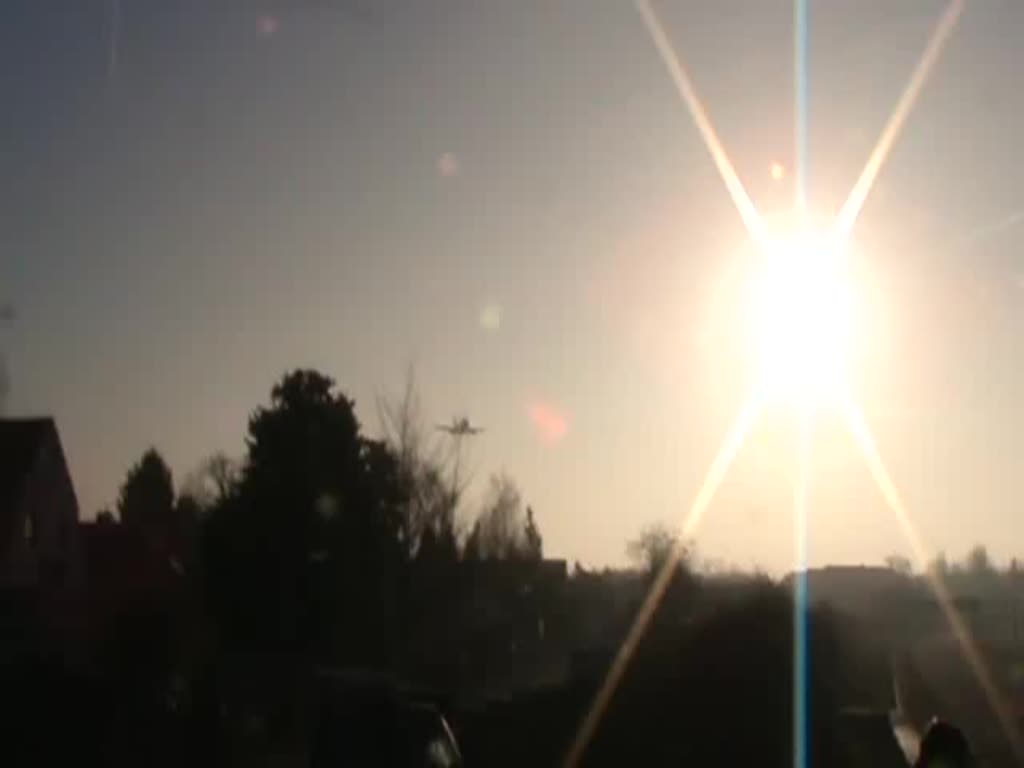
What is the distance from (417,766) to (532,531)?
6289 centimetres

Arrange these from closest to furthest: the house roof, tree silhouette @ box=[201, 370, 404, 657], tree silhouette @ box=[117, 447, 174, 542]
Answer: the house roof → tree silhouette @ box=[201, 370, 404, 657] → tree silhouette @ box=[117, 447, 174, 542]

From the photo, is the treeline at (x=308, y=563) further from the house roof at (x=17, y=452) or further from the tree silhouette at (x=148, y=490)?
the tree silhouette at (x=148, y=490)

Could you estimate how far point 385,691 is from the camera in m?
22.2

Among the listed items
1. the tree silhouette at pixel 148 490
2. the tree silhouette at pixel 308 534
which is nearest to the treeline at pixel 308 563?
the tree silhouette at pixel 308 534

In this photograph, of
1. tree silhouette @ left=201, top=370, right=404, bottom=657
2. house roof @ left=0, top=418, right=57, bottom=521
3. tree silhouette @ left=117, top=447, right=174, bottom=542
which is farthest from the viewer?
tree silhouette @ left=117, top=447, right=174, bottom=542

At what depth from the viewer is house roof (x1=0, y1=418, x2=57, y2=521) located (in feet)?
145

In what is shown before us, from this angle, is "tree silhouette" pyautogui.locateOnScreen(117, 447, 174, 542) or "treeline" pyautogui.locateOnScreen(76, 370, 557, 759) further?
"tree silhouette" pyautogui.locateOnScreen(117, 447, 174, 542)

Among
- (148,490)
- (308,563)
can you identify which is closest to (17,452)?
(308,563)

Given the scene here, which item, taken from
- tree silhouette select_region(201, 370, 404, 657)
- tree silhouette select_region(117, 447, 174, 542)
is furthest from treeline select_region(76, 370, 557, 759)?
tree silhouette select_region(117, 447, 174, 542)

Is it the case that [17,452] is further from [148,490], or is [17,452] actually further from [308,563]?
[148,490]

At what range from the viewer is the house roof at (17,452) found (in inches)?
1745

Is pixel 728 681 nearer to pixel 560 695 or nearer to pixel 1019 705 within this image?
pixel 560 695

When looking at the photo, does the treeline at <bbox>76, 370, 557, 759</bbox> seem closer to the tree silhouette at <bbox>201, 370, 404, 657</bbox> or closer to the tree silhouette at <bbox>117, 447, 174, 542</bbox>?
the tree silhouette at <bbox>201, 370, 404, 657</bbox>

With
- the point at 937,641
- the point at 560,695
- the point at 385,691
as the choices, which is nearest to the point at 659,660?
the point at 560,695
